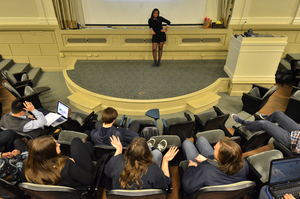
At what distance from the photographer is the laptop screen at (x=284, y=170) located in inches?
65.6

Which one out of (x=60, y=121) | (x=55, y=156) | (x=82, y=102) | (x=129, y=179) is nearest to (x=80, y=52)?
(x=82, y=102)

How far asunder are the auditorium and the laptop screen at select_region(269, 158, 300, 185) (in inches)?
0.9

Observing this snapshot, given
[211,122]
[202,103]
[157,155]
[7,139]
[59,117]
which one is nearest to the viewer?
[157,155]

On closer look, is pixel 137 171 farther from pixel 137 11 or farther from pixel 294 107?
pixel 137 11

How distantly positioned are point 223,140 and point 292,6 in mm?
5272

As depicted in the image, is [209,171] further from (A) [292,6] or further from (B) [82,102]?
(A) [292,6]

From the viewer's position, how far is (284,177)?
5.67 ft

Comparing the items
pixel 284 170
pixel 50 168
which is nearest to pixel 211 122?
pixel 284 170

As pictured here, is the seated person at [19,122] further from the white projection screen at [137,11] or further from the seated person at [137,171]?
the white projection screen at [137,11]

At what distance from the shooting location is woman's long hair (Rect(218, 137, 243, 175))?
150cm

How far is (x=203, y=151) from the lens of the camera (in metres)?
2.09

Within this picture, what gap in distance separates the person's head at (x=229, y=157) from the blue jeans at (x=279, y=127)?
1.21 m

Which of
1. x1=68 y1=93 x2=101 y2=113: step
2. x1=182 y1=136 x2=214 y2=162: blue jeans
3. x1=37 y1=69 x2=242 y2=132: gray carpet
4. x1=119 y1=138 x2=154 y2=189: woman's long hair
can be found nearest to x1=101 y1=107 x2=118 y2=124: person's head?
x1=119 y1=138 x2=154 y2=189: woman's long hair

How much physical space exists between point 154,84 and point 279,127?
253 centimetres
